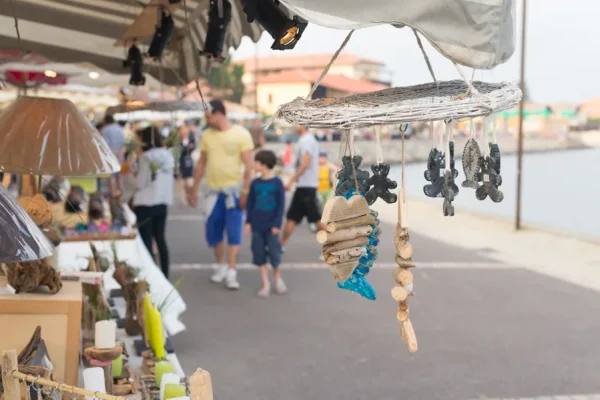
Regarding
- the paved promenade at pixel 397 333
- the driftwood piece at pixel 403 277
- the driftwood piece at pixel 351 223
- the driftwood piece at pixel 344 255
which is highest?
the driftwood piece at pixel 351 223

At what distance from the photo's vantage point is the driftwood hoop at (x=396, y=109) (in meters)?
1.74

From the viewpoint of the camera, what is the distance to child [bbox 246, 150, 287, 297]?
6328 millimetres

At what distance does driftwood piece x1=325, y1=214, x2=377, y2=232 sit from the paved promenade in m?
2.39

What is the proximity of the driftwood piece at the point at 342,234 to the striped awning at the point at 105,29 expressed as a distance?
2457 millimetres

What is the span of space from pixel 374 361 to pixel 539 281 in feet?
11.3

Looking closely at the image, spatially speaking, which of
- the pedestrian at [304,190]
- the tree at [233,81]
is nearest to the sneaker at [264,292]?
the pedestrian at [304,190]

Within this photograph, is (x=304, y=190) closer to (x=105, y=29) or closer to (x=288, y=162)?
(x=105, y=29)

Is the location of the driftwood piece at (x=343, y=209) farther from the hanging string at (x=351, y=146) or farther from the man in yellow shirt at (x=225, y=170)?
the man in yellow shirt at (x=225, y=170)

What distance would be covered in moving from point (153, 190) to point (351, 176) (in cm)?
457

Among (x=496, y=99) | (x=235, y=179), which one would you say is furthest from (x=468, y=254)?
(x=496, y=99)

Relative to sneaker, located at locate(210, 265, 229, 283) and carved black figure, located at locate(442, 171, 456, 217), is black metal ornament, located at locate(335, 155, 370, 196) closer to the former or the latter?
carved black figure, located at locate(442, 171, 456, 217)

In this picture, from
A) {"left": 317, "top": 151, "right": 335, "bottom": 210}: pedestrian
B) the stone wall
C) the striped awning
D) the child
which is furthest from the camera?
the stone wall

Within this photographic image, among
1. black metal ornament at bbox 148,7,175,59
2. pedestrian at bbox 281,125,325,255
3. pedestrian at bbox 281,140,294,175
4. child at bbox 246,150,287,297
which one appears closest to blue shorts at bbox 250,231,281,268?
child at bbox 246,150,287,297

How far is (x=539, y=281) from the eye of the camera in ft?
24.8
